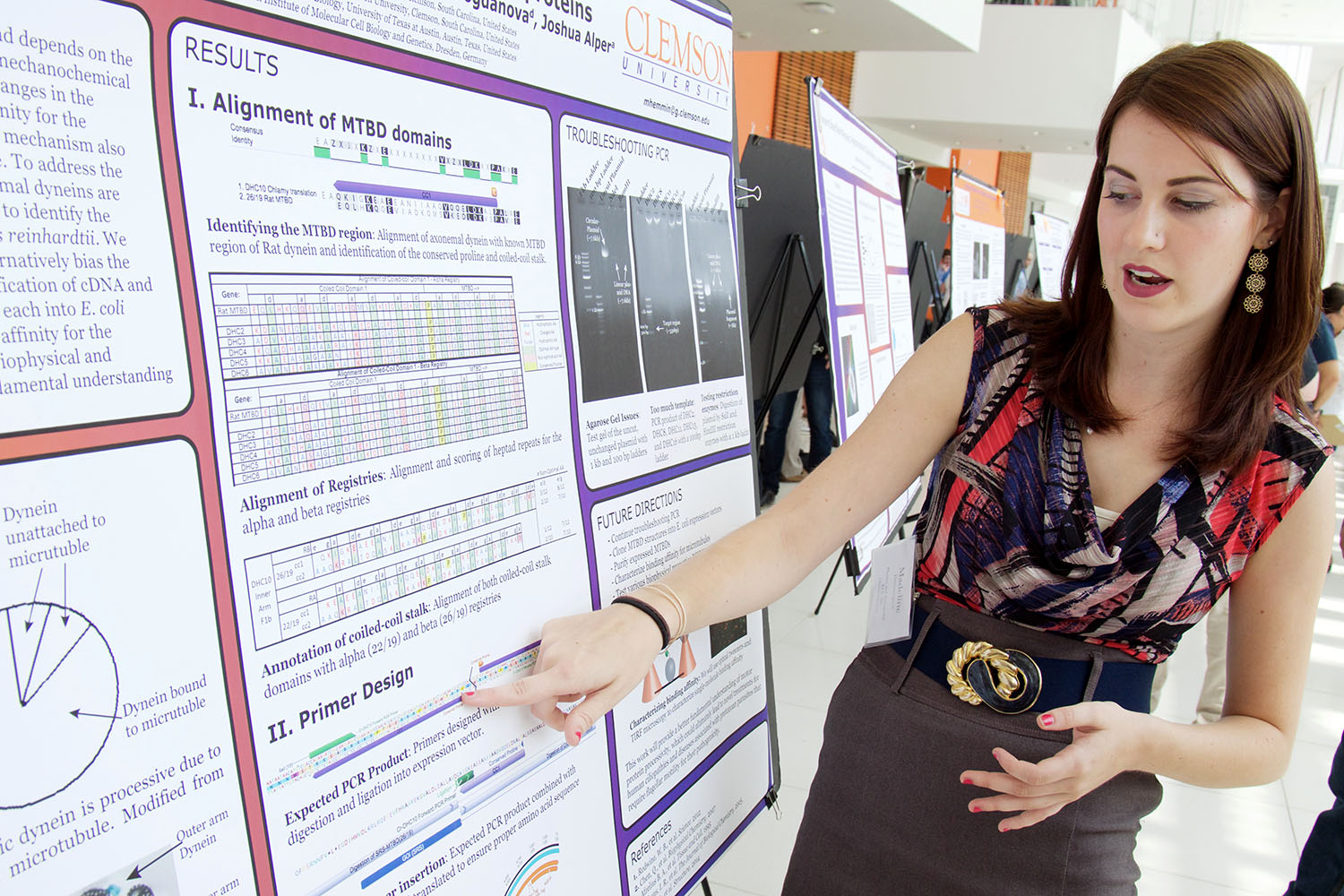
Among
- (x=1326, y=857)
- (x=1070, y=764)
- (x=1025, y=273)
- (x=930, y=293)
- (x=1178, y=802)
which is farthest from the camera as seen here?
(x=1025, y=273)

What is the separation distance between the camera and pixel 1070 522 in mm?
1019

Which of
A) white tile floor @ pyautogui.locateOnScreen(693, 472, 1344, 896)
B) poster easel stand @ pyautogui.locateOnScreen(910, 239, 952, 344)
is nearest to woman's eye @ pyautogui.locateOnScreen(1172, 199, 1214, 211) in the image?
white tile floor @ pyautogui.locateOnScreen(693, 472, 1344, 896)

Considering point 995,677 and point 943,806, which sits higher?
point 995,677

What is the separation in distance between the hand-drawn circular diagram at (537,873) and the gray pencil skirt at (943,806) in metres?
0.44

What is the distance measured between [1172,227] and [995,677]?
0.56 meters

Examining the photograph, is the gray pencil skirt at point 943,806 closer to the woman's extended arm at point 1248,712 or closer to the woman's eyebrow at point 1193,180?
the woman's extended arm at point 1248,712

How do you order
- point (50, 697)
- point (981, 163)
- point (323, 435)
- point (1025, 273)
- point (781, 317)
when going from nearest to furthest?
point (50, 697), point (323, 435), point (781, 317), point (1025, 273), point (981, 163)

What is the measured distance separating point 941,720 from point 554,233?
76 cm

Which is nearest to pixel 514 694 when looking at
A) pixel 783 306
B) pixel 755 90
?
pixel 783 306

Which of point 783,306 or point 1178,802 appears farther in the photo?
point 783,306

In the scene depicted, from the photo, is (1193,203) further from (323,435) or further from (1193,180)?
(323,435)

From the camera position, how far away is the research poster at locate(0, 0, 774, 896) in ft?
1.69

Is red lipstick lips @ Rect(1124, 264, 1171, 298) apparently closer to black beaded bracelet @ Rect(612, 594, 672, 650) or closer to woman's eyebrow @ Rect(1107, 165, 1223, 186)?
woman's eyebrow @ Rect(1107, 165, 1223, 186)

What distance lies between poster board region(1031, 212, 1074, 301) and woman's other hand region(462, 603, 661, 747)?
6.20 metres
